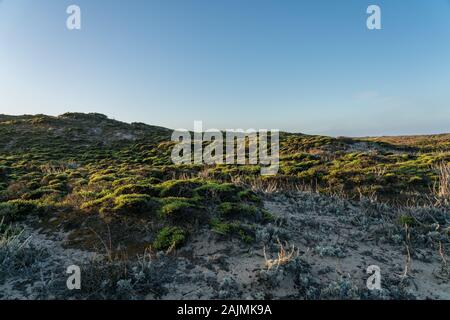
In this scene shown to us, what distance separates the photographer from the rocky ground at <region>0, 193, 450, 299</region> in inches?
A: 216

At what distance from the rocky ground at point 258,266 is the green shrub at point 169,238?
9.7 inches

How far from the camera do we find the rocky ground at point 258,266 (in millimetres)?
5493

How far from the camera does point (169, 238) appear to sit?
23.8 feet

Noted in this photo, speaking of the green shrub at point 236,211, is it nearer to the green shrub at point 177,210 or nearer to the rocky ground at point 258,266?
the rocky ground at point 258,266

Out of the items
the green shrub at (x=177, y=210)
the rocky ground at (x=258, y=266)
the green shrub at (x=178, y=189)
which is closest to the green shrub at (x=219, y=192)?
the green shrub at (x=178, y=189)

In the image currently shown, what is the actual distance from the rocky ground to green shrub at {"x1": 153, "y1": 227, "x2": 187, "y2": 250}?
245 mm

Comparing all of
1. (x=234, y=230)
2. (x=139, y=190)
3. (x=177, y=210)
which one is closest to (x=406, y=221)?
(x=234, y=230)

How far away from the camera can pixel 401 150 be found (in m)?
31.1

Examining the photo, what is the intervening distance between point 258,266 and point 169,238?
220cm

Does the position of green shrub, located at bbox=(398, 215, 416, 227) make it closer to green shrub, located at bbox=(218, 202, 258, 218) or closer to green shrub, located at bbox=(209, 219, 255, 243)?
green shrub, located at bbox=(218, 202, 258, 218)

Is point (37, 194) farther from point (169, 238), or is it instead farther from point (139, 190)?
point (169, 238)

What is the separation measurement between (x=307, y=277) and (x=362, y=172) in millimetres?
12360

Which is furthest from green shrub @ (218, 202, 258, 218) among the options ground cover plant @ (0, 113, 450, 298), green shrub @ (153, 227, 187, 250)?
green shrub @ (153, 227, 187, 250)
